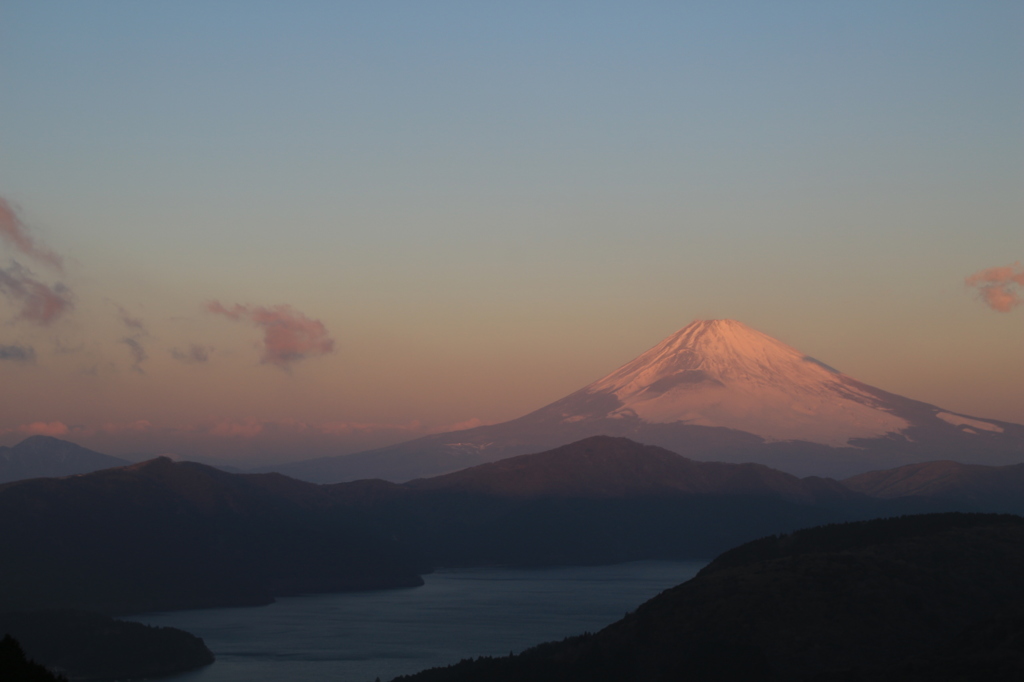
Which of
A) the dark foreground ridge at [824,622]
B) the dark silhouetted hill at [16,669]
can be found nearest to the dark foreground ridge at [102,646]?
the dark foreground ridge at [824,622]

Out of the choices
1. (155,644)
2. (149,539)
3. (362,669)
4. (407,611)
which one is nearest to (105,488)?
(149,539)

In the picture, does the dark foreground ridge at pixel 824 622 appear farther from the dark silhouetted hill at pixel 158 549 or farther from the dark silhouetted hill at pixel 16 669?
the dark silhouetted hill at pixel 158 549

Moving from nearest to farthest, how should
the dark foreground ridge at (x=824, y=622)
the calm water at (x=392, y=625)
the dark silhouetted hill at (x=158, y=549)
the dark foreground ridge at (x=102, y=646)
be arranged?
the dark foreground ridge at (x=824, y=622), the dark foreground ridge at (x=102, y=646), the calm water at (x=392, y=625), the dark silhouetted hill at (x=158, y=549)

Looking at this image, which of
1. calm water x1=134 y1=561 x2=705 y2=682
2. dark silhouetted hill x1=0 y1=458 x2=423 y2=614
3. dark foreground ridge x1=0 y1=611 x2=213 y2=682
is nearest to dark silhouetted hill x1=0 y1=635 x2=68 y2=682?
calm water x1=134 y1=561 x2=705 y2=682

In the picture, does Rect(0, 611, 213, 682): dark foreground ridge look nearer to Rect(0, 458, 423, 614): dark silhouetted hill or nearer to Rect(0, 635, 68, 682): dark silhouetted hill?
Rect(0, 458, 423, 614): dark silhouetted hill

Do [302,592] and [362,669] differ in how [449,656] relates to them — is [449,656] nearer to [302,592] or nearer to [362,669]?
[362,669]

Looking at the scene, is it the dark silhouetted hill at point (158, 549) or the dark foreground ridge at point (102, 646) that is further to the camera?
the dark silhouetted hill at point (158, 549)

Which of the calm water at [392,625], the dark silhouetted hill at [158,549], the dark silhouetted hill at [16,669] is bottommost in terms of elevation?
the calm water at [392,625]
